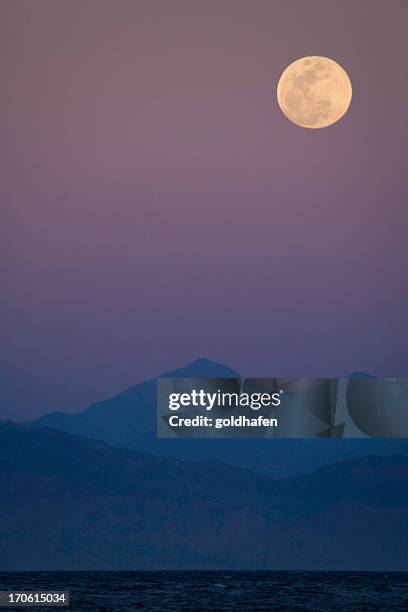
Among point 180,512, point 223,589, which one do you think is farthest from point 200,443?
point 223,589

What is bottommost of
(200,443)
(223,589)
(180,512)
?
(223,589)

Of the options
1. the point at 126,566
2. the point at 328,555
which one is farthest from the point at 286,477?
the point at 126,566

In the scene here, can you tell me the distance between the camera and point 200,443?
572 inches

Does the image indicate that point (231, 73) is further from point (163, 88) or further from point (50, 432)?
point (50, 432)

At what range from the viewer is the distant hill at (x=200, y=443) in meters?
14.2

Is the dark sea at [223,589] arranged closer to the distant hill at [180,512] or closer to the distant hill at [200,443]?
the distant hill at [180,512]

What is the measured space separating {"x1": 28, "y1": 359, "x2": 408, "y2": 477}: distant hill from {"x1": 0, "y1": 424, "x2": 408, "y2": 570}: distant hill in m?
0.12

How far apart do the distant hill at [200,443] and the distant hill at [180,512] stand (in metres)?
0.12

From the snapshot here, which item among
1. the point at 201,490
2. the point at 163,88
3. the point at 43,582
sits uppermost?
the point at 163,88

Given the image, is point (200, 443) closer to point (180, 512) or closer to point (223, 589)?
point (180, 512)

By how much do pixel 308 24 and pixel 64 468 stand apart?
566 centimetres

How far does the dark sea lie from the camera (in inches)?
528

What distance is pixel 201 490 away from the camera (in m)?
14.7

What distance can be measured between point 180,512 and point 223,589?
3.30 feet
